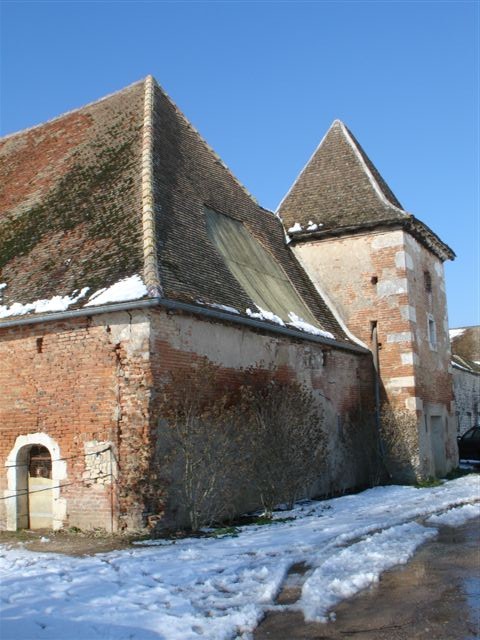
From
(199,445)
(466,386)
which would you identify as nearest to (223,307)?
(199,445)

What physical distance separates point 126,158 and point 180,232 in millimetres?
2472

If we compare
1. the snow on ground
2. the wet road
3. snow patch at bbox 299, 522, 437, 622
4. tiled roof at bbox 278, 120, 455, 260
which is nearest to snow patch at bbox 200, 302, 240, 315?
the snow on ground

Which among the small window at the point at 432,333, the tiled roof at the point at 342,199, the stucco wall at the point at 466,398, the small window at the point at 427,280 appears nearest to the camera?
the tiled roof at the point at 342,199

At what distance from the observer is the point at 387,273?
17641 mm

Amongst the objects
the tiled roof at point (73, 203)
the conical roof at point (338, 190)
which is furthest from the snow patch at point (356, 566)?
the conical roof at point (338, 190)

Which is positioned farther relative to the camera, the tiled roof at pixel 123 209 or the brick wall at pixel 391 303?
the brick wall at pixel 391 303

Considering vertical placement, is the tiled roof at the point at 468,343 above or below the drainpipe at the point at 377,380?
above

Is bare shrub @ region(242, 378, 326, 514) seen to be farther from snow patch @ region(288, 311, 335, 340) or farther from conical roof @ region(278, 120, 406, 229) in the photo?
conical roof @ region(278, 120, 406, 229)

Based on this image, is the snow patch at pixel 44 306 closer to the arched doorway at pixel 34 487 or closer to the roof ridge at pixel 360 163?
the arched doorway at pixel 34 487

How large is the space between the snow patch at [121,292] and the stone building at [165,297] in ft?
0.11

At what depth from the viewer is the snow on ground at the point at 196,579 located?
18.6ft

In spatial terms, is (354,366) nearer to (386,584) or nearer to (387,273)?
(387,273)

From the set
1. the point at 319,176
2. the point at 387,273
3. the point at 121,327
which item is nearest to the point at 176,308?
the point at 121,327

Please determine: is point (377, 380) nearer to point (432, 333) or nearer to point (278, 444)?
point (432, 333)
